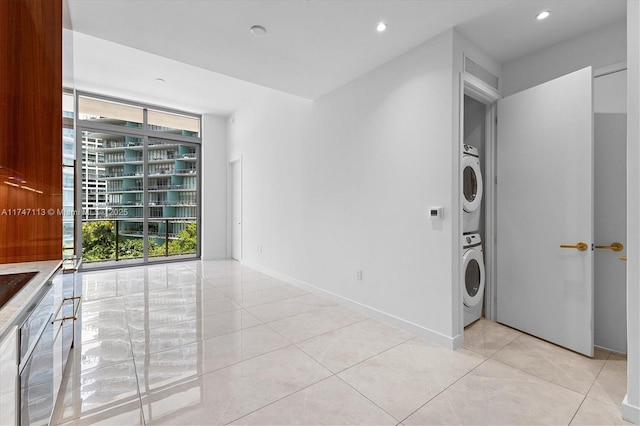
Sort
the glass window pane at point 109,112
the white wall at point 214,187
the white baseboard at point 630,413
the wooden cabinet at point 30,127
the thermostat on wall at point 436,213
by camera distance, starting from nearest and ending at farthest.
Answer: the white baseboard at point 630,413 < the wooden cabinet at point 30,127 < the thermostat on wall at point 436,213 < the glass window pane at point 109,112 < the white wall at point 214,187

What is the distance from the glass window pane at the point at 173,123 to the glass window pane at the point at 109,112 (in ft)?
0.71

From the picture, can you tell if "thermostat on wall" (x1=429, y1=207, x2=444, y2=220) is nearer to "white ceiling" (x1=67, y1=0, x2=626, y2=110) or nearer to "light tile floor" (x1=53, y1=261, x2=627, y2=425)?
"light tile floor" (x1=53, y1=261, x2=627, y2=425)

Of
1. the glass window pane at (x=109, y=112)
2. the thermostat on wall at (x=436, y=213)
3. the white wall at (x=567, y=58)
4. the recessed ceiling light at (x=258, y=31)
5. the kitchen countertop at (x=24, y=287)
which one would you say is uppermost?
the glass window pane at (x=109, y=112)

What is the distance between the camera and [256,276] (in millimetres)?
5129

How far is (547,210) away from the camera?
2648 mm

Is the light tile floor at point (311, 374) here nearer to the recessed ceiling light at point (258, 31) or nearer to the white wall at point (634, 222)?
the white wall at point (634, 222)

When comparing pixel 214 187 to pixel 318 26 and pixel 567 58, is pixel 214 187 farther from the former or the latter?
pixel 567 58

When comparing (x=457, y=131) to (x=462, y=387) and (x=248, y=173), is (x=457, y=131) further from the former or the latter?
(x=248, y=173)

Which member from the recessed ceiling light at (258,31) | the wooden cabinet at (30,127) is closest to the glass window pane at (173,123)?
the wooden cabinet at (30,127)

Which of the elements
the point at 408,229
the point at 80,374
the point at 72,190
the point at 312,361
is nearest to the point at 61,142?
the point at 72,190

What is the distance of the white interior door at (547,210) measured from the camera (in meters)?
2.41

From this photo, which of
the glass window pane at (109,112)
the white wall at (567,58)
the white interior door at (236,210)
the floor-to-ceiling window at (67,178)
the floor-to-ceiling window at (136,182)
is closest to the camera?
the floor-to-ceiling window at (67,178)

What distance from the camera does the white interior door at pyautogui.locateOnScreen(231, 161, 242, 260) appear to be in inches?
251

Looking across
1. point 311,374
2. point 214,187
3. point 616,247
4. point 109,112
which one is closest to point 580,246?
point 616,247
